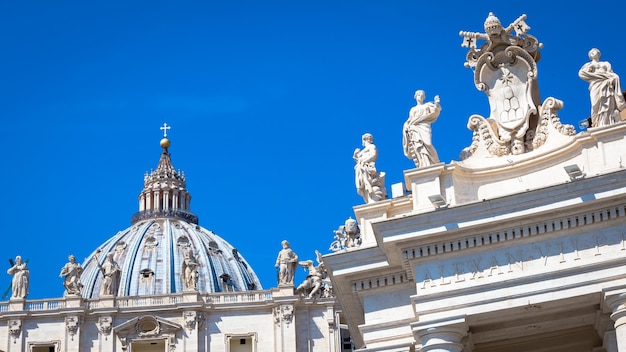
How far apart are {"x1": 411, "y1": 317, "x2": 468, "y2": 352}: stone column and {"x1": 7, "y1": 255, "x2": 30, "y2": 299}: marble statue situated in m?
61.2

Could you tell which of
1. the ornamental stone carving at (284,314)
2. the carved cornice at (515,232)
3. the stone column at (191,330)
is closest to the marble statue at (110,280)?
the stone column at (191,330)

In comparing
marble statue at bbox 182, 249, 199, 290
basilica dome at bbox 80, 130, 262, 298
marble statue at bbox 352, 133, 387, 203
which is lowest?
marble statue at bbox 352, 133, 387, 203

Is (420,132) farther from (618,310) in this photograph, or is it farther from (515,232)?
(618,310)

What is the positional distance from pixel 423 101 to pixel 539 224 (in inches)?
185

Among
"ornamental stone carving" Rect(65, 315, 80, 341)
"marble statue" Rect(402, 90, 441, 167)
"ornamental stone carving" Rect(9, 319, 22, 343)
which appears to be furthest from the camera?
"ornamental stone carving" Rect(65, 315, 80, 341)

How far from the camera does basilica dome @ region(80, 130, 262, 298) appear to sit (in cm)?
14188

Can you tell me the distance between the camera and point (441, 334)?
30.0 meters

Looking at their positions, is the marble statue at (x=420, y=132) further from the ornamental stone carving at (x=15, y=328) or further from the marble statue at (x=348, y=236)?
the ornamental stone carving at (x=15, y=328)

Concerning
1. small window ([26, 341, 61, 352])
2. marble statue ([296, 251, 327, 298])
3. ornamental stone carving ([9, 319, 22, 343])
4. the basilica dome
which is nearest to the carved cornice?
marble statue ([296, 251, 327, 298])

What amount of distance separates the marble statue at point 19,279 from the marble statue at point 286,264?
14.9m

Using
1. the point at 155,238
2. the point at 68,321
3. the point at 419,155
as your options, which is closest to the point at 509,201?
the point at 419,155

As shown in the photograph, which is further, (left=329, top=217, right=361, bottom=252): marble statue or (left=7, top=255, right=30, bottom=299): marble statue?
(left=7, top=255, right=30, bottom=299): marble statue

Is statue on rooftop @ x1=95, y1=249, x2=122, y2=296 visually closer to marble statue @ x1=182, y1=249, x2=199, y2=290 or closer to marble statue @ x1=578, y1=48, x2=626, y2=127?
marble statue @ x1=182, y1=249, x2=199, y2=290

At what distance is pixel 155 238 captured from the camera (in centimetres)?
15250
